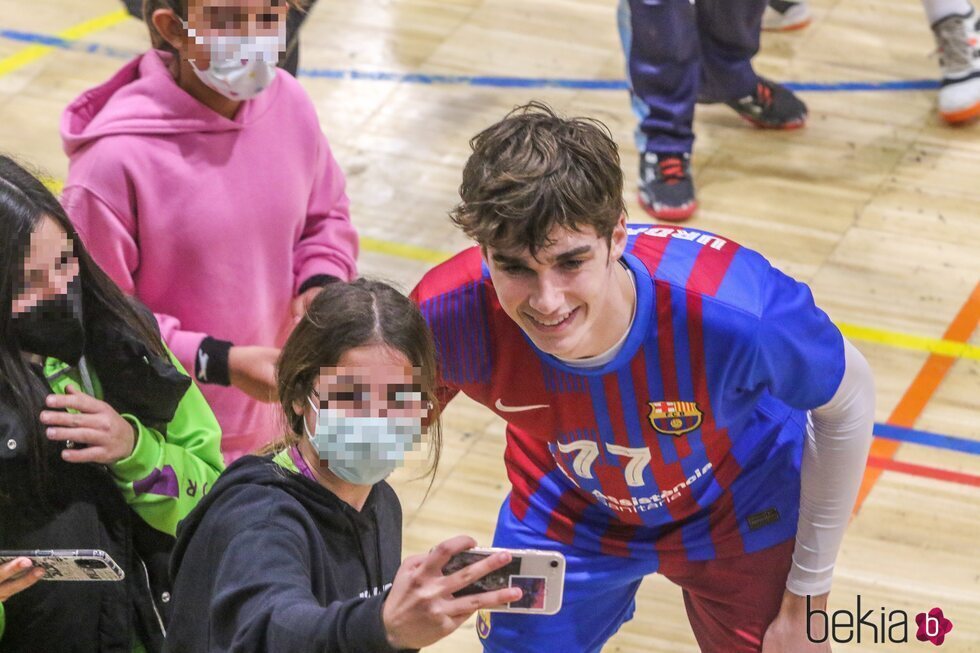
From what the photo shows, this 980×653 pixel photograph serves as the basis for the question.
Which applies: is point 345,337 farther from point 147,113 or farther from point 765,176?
point 765,176

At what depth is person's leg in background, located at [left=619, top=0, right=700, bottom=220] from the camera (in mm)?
4875

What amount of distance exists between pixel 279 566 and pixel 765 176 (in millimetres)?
3627

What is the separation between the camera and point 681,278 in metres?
2.53

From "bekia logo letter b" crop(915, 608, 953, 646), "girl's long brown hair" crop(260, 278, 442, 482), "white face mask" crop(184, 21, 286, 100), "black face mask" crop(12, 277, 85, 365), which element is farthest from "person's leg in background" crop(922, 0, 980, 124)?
"black face mask" crop(12, 277, 85, 365)

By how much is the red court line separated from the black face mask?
245cm

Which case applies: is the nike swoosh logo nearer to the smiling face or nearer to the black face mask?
the smiling face

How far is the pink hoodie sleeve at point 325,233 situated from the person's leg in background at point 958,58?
9.97 feet

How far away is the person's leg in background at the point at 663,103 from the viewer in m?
4.88

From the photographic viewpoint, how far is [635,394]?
8.50 ft

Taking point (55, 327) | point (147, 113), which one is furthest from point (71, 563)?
point (147, 113)

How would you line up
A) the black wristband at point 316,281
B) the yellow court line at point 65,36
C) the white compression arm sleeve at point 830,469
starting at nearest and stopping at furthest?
the white compression arm sleeve at point 830,469 < the black wristband at point 316,281 < the yellow court line at point 65,36

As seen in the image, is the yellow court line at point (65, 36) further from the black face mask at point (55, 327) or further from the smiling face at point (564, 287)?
the smiling face at point (564, 287)

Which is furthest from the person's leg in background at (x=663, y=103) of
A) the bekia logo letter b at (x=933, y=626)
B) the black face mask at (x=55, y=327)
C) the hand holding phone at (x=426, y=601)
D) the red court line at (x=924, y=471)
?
the hand holding phone at (x=426, y=601)

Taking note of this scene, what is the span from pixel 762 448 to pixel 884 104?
3.13m
